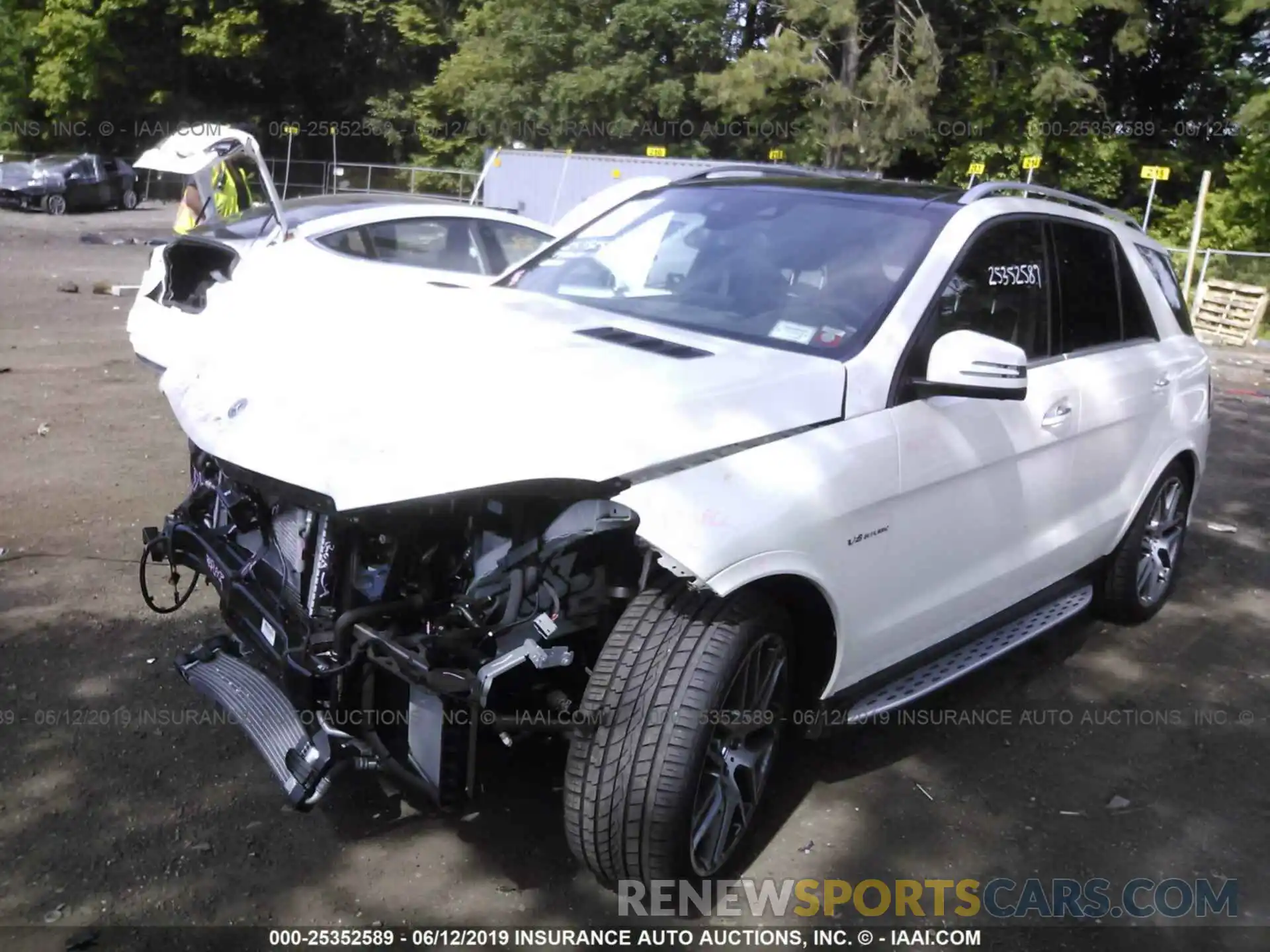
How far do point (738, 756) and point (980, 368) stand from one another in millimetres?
1339

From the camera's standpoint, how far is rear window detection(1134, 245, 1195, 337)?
18.0 feet

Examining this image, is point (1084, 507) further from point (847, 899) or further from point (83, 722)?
point (83, 722)

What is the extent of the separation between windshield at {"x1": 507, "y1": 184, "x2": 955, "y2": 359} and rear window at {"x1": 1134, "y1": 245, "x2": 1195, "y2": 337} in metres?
1.84

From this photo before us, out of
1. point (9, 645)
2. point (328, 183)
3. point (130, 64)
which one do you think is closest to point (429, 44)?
point (328, 183)

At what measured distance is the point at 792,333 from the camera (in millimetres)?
3840

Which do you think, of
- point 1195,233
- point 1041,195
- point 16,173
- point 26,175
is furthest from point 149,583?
point 16,173

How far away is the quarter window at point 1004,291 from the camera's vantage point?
3988 millimetres

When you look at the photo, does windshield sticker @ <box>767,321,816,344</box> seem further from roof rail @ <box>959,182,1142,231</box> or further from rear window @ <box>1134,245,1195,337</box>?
rear window @ <box>1134,245,1195,337</box>

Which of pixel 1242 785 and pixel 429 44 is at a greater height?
pixel 429 44

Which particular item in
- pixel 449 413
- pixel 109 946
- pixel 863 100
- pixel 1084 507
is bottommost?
pixel 109 946

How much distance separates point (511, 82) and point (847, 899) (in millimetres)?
36732

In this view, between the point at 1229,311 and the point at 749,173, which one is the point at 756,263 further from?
the point at 1229,311

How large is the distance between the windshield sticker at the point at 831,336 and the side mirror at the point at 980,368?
297mm

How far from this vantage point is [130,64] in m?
40.9
